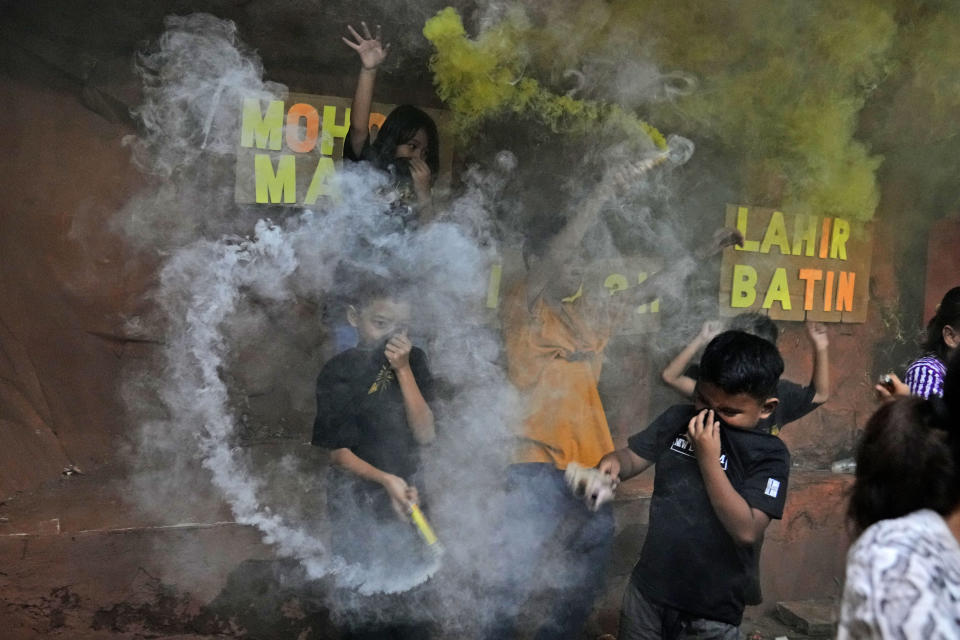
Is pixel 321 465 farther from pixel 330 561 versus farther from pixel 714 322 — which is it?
pixel 714 322

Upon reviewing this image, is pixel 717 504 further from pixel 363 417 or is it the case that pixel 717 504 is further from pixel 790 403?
pixel 363 417

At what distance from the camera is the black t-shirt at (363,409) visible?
10.2 feet

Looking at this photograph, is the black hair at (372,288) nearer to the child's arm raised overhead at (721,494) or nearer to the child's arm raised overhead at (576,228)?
the child's arm raised overhead at (576,228)

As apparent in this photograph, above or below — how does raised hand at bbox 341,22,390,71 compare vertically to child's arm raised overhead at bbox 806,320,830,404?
above

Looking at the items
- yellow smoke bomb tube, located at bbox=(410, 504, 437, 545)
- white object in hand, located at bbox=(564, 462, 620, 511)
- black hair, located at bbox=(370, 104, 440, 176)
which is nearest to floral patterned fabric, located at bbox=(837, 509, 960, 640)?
white object in hand, located at bbox=(564, 462, 620, 511)

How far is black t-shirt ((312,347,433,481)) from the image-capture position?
3109mm

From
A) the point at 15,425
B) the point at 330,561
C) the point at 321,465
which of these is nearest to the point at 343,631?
the point at 330,561

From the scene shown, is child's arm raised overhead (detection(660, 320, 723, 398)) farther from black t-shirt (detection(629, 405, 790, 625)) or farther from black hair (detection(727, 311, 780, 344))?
black t-shirt (detection(629, 405, 790, 625))

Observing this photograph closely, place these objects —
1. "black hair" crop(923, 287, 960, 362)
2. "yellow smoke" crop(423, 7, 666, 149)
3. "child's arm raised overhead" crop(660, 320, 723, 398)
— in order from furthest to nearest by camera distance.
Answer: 1. "child's arm raised overhead" crop(660, 320, 723, 398)
2. "yellow smoke" crop(423, 7, 666, 149)
3. "black hair" crop(923, 287, 960, 362)

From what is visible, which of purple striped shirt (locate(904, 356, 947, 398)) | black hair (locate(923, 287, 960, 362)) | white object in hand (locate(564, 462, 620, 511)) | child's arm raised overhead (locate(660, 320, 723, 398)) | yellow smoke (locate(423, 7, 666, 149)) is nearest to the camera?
white object in hand (locate(564, 462, 620, 511))

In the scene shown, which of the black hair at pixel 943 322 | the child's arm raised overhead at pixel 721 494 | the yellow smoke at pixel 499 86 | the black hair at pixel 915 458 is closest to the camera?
the black hair at pixel 915 458

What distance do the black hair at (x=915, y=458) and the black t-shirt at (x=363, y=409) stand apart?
1.96m

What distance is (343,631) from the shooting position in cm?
347

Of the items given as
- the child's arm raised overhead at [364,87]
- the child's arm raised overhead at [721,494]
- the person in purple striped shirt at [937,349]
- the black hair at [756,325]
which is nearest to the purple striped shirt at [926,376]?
the person in purple striped shirt at [937,349]
